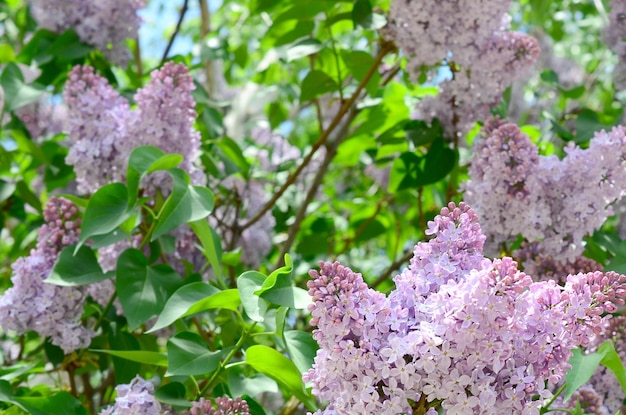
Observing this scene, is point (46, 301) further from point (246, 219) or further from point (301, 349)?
point (246, 219)

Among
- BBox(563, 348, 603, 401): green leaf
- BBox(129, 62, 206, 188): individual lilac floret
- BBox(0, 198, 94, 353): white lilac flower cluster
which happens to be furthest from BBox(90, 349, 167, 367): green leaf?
BBox(563, 348, 603, 401): green leaf

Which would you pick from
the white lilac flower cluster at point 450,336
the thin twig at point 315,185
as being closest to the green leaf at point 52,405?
the white lilac flower cluster at point 450,336

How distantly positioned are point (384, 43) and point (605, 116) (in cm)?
80

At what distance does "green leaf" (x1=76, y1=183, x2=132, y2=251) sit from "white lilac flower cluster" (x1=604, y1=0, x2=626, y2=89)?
4.43 feet

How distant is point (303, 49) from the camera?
82.5 inches

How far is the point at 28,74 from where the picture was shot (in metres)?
2.67

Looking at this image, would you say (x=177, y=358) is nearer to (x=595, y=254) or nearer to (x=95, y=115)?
(x=95, y=115)

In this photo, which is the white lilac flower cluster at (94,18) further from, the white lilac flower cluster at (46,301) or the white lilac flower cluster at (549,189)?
the white lilac flower cluster at (549,189)

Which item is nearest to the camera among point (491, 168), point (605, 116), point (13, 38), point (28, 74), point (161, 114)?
point (491, 168)

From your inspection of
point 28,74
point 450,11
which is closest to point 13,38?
point 28,74

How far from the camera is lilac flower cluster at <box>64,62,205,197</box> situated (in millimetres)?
1738

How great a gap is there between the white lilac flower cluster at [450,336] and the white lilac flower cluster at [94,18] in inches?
57.5

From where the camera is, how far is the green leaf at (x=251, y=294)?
112cm

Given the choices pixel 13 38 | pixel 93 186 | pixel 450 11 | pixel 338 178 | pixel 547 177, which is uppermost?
pixel 450 11
